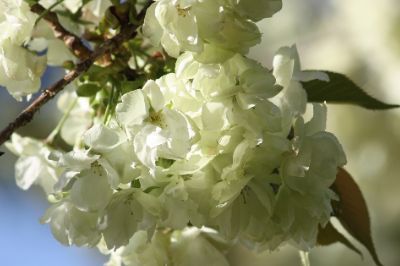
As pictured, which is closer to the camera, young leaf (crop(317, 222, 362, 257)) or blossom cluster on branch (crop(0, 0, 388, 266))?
blossom cluster on branch (crop(0, 0, 388, 266))

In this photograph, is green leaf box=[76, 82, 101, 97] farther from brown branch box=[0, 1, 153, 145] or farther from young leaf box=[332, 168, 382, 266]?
young leaf box=[332, 168, 382, 266]

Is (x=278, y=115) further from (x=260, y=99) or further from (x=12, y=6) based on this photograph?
(x=12, y=6)

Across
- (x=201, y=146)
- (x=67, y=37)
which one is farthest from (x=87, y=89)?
(x=201, y=146)

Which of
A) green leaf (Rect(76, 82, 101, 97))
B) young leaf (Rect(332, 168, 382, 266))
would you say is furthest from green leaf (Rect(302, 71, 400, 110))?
green leaf (Rect(76, 82, 101, 97))

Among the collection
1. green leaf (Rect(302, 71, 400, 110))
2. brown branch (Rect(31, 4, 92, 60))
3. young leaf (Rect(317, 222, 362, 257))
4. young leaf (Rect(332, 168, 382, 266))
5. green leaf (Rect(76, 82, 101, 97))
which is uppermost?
brown branch (Rect(31, 4, 92, 60))

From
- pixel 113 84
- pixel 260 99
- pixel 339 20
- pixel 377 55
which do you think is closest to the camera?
pixel 260 99

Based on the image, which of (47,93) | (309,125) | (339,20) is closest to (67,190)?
(47,93)
